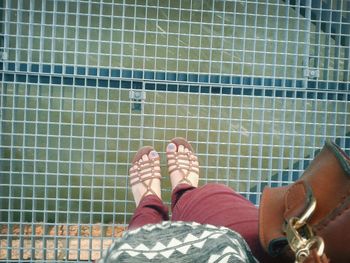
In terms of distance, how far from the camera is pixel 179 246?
579mm

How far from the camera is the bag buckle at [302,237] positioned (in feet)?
1.76

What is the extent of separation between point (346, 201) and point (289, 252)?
0.09 m

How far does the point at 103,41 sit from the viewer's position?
1.24 m

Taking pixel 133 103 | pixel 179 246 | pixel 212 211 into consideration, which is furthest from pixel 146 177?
pixel 179 246

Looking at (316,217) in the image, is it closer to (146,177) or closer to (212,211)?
(212,211)

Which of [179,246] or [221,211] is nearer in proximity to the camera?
[179,246]

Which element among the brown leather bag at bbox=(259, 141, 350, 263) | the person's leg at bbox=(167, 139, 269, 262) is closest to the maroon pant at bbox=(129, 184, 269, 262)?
Answer: the person's leg at bbox=(167, 139, 269, 262)

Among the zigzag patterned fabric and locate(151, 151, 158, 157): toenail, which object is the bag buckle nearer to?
the zigzag patterned fabric

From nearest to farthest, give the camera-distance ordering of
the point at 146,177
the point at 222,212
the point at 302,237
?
the point at 302,237, the point at 222,212, the point at 146,177

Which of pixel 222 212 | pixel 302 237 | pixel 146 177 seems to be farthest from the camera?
pixel 146 177

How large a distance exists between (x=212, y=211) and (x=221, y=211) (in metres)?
0.02

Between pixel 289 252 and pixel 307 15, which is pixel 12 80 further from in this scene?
pixel 289 252

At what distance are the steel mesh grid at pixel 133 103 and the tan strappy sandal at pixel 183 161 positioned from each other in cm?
4

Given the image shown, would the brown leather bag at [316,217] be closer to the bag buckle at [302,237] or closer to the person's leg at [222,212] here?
the bag buckle at [302,237]
